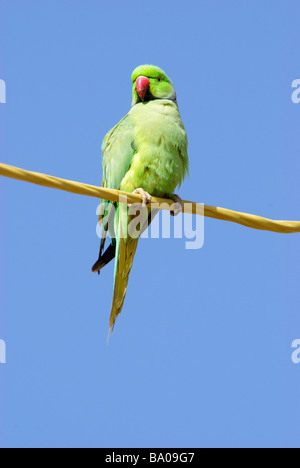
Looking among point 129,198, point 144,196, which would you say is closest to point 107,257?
point 144,196

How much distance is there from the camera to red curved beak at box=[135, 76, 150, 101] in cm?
431

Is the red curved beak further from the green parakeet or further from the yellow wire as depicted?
the yellow wire

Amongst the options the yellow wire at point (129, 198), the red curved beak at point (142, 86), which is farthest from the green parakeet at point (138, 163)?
the yellow wire at point (129, 198)

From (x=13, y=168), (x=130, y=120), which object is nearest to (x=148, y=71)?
(x=130, y=120)

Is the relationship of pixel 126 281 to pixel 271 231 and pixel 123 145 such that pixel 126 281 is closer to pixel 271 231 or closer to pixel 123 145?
pixel 123 145

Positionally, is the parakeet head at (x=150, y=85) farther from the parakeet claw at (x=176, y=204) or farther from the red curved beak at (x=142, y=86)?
the parakeet claw at (x=176, y=204)

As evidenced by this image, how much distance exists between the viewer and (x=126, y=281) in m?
4.19

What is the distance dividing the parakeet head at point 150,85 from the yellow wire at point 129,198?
1.24 meters

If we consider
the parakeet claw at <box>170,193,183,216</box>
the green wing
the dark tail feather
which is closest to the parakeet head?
the green wing

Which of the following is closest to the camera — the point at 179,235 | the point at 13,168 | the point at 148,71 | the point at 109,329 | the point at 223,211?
the point at 13,168

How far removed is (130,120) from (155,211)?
66 centimetres

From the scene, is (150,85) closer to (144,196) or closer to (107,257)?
(144,196)

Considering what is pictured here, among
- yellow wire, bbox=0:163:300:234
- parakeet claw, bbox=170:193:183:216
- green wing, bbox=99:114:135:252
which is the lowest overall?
yellow wire, bbox=0:163:300:234

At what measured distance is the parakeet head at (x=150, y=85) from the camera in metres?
4.33
